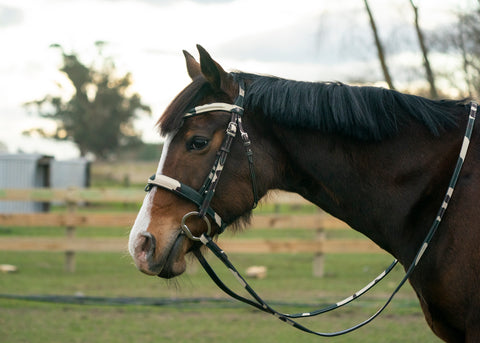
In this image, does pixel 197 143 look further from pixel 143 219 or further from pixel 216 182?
pixel 143 219

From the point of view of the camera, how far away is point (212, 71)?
2.54m

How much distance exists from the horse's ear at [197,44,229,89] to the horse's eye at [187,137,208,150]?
0.94 feet

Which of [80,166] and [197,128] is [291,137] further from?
[80,166]

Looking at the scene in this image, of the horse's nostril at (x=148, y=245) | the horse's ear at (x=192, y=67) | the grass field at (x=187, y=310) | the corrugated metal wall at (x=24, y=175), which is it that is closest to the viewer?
the horse's nostril at (x=148, y=245)

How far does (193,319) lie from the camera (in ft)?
19.9

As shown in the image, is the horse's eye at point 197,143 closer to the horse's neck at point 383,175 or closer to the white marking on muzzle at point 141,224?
the white marking on muzzle at point 141,224

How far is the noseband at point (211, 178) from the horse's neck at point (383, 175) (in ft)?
0.78

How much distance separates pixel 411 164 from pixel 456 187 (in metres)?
0.24

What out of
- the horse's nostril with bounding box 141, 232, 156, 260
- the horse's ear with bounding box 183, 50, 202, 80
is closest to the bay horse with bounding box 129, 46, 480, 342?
the horse's nostril with bounding box 141, 232, 156, 260

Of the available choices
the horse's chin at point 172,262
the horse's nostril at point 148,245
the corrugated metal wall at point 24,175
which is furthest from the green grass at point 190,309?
the corrugated metal wall at point 24,175

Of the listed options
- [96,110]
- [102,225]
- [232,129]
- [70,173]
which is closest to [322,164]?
[232,129]

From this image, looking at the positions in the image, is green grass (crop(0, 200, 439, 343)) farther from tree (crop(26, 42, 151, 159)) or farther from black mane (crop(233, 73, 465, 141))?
tree (crop(26, 42, 151, 159))

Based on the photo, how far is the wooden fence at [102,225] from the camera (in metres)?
8.75

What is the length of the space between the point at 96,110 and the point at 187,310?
120 ft
